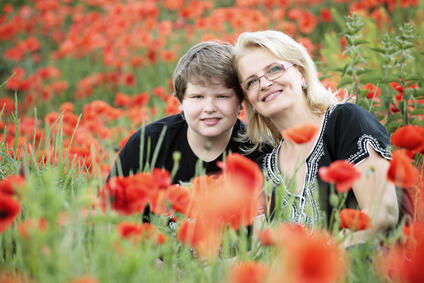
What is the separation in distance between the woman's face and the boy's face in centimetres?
11

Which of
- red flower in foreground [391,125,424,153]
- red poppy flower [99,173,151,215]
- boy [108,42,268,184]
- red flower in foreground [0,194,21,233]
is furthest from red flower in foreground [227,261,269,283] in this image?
boy [108,42,268,184]

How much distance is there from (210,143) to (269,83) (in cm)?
50

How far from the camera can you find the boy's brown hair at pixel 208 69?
2225 mm

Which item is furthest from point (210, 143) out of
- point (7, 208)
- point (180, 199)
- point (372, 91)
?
point (7, 208)

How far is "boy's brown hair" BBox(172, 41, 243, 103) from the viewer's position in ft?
7.30

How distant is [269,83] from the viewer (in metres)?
2.03

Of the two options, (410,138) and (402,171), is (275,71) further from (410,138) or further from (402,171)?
(402,171)

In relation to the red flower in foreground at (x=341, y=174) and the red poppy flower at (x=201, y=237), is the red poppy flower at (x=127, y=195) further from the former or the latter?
the red flower in foreground at (x=341, y=174)

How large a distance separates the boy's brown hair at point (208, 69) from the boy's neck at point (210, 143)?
0.22 metres

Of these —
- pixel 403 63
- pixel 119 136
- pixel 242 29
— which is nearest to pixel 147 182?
pixel 403 63

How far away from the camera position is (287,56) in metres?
2.10

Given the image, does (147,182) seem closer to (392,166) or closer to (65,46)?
(392,166)

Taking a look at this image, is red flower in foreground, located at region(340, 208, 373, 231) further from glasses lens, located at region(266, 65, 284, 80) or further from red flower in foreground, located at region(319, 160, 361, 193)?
glasses lens, located at region(266, 65, 284, 80)

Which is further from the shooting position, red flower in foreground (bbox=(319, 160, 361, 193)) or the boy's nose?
the boy's nose
